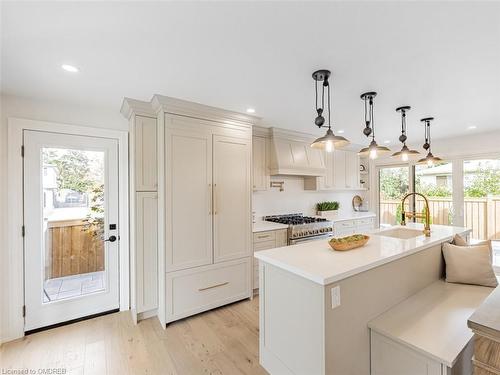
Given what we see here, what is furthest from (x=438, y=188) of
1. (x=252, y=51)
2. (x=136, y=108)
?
(x=136, y=108)

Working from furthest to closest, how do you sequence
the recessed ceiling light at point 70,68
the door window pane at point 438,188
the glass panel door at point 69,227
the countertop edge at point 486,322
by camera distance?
the door window pane at point 438,188, the glass panel door at point 69,227, the recessed ceiling light at point 70,68, the countertop edge at point 486,322

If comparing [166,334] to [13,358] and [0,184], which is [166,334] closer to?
[13,358]

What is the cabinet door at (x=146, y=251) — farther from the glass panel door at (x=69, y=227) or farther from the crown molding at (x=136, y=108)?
the crown molding at (x=136, y=108)

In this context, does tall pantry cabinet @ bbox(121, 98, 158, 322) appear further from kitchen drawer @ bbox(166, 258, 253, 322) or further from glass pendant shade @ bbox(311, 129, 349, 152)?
glass pendant shade @ bbox(311, 129, 349, 152)

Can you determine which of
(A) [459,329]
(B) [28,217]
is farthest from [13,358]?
(A) [459,329]

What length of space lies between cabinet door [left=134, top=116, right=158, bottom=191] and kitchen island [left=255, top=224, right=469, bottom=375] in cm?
164

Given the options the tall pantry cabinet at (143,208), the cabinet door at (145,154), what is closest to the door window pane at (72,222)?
the tall pantry cabinet at (143,208)

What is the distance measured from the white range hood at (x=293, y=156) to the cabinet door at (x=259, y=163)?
15cm

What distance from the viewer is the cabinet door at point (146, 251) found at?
8.82 ft

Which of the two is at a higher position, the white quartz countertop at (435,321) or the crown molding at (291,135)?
the crown molding at (291,135)

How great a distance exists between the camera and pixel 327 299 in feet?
4.74

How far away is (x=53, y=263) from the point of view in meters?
2.63

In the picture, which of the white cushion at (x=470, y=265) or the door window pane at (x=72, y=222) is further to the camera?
the door window pane at (x=72, y=222)

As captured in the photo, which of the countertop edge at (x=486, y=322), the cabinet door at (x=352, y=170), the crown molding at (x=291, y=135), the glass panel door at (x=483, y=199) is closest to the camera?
the countertop edge at (x=486, y=322)
